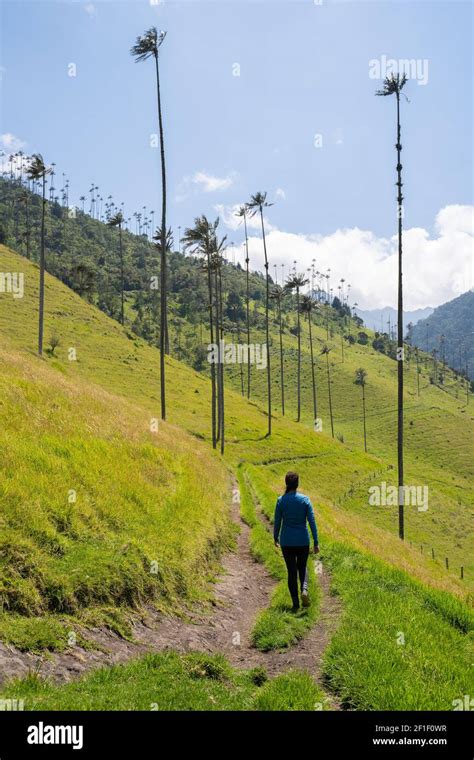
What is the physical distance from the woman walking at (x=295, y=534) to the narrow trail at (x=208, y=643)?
74cm

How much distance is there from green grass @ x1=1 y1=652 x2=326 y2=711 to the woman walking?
121 inches

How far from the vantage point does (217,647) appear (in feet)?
30.3

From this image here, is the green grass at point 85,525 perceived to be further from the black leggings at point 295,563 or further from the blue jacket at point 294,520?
the blue jacket at point 294,520

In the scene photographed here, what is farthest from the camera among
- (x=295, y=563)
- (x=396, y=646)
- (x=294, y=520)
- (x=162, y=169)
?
(x=162, y=169)

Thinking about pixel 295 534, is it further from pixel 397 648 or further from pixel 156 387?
pixel 156 387

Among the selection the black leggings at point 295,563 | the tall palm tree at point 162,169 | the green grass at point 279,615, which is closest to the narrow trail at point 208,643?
the green grass at point 279,615

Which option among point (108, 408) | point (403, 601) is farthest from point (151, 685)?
point (108, 408)

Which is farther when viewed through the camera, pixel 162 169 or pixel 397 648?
pixel 162 169

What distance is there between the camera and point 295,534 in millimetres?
10633

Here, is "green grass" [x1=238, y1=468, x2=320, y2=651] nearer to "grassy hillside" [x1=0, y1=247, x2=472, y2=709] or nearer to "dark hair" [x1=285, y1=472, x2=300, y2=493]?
A: "grassy hillside" [x1=0, y1=247, x2=472, y2=709]

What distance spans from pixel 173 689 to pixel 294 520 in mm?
4652

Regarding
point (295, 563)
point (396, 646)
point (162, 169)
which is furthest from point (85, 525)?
point (162, 169)
